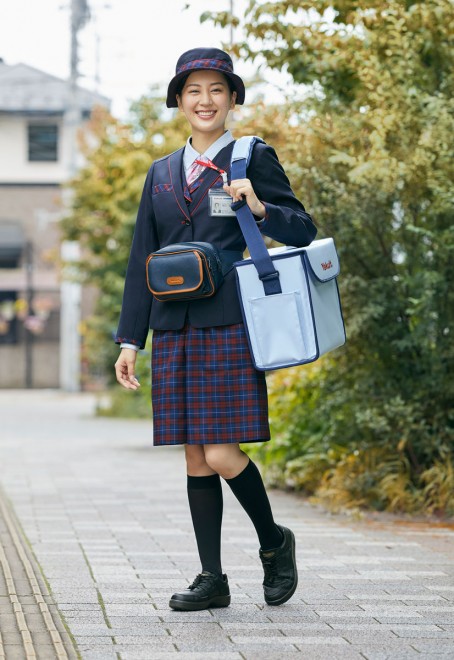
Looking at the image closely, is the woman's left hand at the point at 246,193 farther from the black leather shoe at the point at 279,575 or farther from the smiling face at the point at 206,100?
the black leather shoe at the point at 279,575

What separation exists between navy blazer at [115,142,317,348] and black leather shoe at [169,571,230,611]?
914 mm

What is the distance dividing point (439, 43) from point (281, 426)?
3116 mm

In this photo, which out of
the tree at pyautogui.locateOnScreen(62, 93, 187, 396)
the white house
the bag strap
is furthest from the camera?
the white house

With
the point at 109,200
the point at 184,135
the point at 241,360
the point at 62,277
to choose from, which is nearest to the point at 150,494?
the point at 241,360

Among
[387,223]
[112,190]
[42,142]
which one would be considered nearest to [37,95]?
[42,142]

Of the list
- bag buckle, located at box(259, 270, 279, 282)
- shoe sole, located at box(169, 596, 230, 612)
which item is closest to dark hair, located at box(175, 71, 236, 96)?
bag buckle, located at box(259, 270, 279, 282)

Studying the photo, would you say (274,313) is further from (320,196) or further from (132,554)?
(320,196)

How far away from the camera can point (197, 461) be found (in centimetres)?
499

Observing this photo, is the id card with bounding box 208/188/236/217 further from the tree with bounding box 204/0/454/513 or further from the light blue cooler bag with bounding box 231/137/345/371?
the tree with bounding box 204/0/454/513

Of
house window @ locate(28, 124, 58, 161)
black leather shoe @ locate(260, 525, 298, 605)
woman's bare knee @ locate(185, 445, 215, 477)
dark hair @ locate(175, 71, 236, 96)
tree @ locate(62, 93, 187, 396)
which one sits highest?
house window @ locate(28, 124, 58, 161)

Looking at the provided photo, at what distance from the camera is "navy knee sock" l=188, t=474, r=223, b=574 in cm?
498

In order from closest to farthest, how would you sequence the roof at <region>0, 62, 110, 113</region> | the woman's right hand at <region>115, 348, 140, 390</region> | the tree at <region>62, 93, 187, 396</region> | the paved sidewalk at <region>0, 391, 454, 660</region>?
the paved sidewalk at <region>0, 391, 454, 660</region> → the woman's right hand at <region>115, 348, 140, 390</region> → the tree at <region>62, 93, 187, 396</region> → the roof at <region>0, 62, 110, 113</region>

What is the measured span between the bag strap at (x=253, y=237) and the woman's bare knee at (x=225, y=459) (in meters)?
0.59

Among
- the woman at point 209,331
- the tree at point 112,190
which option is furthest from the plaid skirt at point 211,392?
the tree at point 112,190
